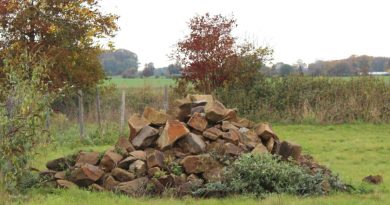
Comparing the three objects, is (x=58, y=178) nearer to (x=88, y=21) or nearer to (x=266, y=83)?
(x=88, y=21)

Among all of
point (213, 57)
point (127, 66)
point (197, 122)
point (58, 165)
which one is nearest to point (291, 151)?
point (197, 122)

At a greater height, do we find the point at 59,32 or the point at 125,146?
the point at 59,32

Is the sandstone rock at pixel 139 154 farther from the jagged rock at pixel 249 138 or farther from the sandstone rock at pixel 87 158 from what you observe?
the jagged rock at pixel 249 138

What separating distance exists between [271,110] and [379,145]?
7.87 m

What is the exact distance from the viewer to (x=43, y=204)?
333 inches

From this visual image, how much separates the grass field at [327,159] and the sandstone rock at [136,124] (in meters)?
1.58

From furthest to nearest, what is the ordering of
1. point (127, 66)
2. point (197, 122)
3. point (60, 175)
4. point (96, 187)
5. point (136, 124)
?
point (127, 66), point (136, 124), point (197, 122), point (60, 175), point (96, 187)

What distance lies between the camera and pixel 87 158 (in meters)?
11.2

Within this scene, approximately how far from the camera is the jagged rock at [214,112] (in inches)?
475

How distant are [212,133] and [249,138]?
2.61 ft

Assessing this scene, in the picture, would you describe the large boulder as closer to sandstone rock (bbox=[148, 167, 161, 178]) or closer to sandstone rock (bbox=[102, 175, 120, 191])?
sandstone rock (bbox=[148, 167, 161, 178])

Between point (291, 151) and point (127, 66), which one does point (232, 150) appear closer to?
point (291, 151)

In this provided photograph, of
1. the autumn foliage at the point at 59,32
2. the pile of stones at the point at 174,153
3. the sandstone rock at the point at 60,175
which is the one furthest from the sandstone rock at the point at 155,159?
the autumn foliage at the point at 59,32

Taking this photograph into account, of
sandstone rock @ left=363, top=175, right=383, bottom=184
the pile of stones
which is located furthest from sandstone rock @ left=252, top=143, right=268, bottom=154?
sandstone rock @ left=363, top=175, right=383, bottom=184
